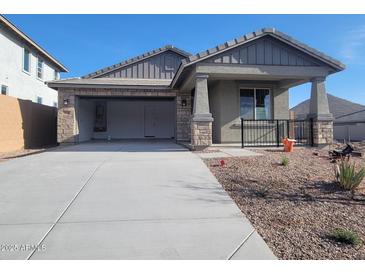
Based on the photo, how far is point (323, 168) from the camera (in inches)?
277

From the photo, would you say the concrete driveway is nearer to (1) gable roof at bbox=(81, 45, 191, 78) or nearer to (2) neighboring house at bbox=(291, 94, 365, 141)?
(1) gable roof at bbox=(81, 45, 191, 78)

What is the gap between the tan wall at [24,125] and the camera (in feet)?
37.4

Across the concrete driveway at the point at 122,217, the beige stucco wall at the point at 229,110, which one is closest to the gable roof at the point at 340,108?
the beige stucco wall at the point at 229,110

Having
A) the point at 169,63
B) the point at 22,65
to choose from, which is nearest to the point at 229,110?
the point at 169,63

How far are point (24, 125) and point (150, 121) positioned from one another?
8093 millimetres

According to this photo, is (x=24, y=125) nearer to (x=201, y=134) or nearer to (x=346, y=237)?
(x=201, y=134)

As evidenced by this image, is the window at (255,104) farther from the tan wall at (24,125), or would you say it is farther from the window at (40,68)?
the window at (40,68)

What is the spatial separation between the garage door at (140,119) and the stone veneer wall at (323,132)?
10.1m

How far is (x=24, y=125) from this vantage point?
516 inches

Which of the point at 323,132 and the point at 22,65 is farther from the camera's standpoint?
the point at 22,65

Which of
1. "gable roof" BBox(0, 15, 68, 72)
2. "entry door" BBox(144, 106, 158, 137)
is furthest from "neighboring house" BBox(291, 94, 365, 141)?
"gable roof" BBox(0, 15, 68, 72)

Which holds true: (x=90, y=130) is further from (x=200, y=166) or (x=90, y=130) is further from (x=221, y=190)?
(x=221, y=190)

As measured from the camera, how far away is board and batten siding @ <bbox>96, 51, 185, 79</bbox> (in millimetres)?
17969

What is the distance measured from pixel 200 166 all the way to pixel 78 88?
9.51 m
